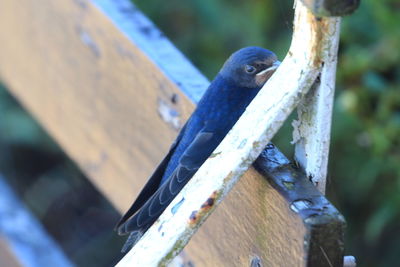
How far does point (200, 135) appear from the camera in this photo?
54.7 inches

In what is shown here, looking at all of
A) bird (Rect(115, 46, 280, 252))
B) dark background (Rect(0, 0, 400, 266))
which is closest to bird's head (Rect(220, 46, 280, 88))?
bird (Rect(115, 46, 280, 252))

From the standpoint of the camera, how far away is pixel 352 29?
232 centimetres

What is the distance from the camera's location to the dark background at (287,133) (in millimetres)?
2199

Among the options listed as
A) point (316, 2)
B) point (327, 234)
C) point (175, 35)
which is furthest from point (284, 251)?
point (175, 35)

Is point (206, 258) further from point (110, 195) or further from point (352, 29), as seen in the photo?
point (352, 29)

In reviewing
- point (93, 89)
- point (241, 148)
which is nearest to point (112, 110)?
point (93, 89)

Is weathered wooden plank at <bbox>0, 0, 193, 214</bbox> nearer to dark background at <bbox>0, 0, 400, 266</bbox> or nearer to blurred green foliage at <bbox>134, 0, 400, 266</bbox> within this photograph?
dark background at <bbox>0, 0, 400, 266</bbox>

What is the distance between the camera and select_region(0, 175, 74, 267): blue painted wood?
6.37 feet

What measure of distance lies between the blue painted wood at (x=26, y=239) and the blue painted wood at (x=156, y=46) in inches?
26.0

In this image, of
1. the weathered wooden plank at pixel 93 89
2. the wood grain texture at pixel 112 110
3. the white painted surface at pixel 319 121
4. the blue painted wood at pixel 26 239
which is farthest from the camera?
the blue painted wood at pixel 26 239

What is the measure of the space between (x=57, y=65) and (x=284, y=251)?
97cm

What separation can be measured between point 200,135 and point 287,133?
1027 mm

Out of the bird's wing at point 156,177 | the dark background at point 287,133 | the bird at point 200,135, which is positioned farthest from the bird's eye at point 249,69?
the dark background at point 287,133

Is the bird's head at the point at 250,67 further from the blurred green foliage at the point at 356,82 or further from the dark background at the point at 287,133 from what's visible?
the blurred green foliage at the point at 356,82
